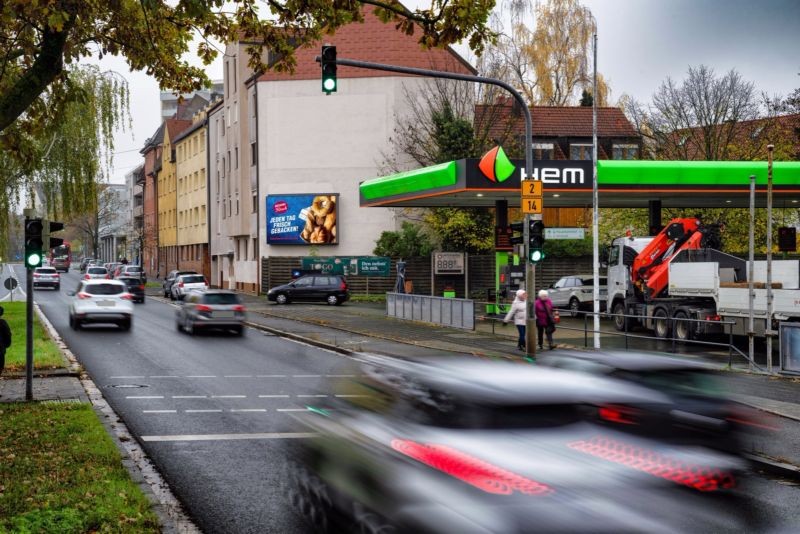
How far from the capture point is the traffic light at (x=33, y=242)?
598 inches

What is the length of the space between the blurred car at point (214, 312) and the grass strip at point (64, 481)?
54.7 feet

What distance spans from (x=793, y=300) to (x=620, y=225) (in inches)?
1122

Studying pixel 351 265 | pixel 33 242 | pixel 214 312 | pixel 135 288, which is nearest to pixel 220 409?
pixel 33 242

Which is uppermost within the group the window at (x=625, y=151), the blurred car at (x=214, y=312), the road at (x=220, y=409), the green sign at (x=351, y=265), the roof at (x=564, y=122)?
the roof at (x=564, y=122)

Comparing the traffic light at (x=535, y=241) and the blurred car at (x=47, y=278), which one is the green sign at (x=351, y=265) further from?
the traffic light at (x=535, y=241)

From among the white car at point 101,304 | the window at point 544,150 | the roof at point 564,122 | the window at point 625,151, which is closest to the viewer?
the white car at point 101,304

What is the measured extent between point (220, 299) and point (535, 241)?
1297cm

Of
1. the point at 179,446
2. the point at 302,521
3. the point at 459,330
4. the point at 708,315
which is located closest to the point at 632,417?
the point at 302,521

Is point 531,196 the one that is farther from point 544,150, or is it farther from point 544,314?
point 544,150

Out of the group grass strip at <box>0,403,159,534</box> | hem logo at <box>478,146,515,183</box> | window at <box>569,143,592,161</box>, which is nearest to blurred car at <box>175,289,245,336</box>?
hem logo at <box>478,146,515,183</box>

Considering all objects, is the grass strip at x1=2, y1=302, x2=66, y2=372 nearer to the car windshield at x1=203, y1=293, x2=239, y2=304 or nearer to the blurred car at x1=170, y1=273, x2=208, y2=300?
the car windshield at x1=203, y1=293, x2=239, y2=304

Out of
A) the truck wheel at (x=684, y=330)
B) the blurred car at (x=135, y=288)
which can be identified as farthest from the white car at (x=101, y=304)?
the truck wheel at (x=684, y=330)

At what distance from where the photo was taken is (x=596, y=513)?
5582mm

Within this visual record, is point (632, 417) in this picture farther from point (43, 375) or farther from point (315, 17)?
point (43, 375)
